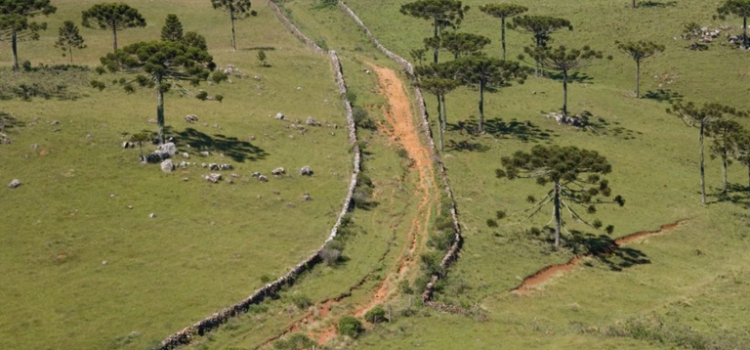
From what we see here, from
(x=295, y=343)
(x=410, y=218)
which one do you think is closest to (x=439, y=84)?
(x=410, y=218)

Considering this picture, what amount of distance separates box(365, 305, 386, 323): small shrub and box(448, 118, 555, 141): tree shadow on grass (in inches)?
1834

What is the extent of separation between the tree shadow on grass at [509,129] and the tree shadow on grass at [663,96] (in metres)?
24.1

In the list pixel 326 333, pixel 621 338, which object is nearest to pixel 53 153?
pixel 326 333

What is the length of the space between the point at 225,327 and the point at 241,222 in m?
15.9

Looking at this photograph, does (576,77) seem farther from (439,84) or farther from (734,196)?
(439,84)

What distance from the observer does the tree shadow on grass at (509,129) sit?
9669 centimetres

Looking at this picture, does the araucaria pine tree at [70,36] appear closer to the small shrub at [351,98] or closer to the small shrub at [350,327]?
the small shrub at [351,98]

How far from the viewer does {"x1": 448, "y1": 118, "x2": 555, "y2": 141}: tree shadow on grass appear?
9669 cm

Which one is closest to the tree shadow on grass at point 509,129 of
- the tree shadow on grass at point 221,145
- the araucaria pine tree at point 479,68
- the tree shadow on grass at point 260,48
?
the araucaria pine tree at point 479,68

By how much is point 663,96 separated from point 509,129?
30.0m

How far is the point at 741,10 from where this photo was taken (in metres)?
122

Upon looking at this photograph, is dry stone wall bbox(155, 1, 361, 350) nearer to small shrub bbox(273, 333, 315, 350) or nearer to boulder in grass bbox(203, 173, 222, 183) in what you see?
small shrub bbox(273, 333, 315, 350)

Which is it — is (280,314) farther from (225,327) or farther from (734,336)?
(734,336)

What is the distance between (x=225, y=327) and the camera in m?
50.8
